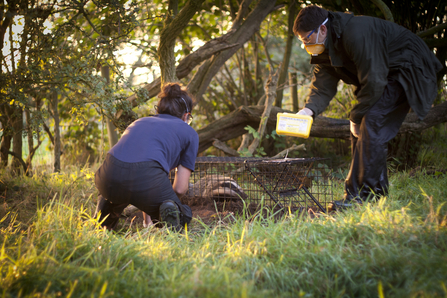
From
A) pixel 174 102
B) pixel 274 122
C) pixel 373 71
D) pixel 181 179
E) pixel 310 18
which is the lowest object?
pixel 181 179

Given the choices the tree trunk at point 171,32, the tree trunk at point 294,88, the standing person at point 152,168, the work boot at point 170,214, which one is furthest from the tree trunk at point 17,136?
the tree trunk at point 294,88

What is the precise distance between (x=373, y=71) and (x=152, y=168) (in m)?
1.70

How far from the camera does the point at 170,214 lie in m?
2.20

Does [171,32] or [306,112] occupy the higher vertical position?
[171,32]

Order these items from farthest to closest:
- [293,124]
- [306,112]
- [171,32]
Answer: [171,32]
[306,112]
[293,124]

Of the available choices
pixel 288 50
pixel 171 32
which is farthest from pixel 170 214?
pixel 288 50

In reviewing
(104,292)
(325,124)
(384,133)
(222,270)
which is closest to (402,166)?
Answer: (325,124)

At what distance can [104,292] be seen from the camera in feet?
4.42

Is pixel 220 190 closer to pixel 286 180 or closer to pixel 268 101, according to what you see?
pixel 286 180

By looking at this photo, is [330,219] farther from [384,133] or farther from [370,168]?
[384,133]

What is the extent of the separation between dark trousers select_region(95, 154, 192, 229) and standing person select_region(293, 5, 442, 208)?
1263 millimetres

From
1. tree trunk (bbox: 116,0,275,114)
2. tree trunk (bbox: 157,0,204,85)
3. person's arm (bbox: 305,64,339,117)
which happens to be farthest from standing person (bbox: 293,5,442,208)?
tree trunk (bbox: 116,0,275,114)

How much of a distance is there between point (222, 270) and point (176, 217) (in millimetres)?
744

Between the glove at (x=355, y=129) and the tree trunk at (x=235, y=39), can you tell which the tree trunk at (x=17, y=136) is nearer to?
the tree trunk at (x=235, y=39)
